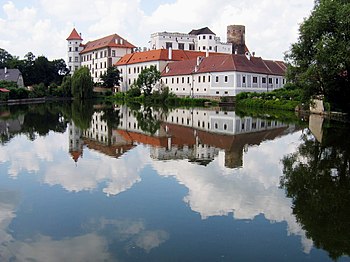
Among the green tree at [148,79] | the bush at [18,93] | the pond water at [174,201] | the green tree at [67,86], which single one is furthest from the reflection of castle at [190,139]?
the green tree at [67,86]

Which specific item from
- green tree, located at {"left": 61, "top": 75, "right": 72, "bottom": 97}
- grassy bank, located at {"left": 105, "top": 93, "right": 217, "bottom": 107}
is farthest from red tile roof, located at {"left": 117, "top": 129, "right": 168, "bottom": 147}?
green tree, located at {"left": 61, "top": 75, "right": 72, "bottom": 97}

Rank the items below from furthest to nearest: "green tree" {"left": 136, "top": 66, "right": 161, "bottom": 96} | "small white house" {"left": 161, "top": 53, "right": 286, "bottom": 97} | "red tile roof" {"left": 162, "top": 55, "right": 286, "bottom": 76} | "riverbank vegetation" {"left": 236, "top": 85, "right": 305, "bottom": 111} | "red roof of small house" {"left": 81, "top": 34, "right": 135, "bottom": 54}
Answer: "red roof of small house" {"left": 81, "top": 34, "right": 135, "bottom": 54}
"green tree" {"left": 136, "top": 66, "right": 161, "bottom": 96}
"red tile roof" {"left": 162, "top": 55, "right": 286, "bottom": 76}
"small white house" {"left": 161, "top": 53, "right": 286, "bottom": 97}
"riverbank vegetation" {"left": 236, "top": 85, "right": 305, "bottom": 111}

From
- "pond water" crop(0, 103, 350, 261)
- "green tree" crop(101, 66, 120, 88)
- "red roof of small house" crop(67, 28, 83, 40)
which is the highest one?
"red roof of small house" crop(67, 28, 83, 40)

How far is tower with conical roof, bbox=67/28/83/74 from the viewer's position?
107 meters

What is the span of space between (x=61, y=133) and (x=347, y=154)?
1414 cm

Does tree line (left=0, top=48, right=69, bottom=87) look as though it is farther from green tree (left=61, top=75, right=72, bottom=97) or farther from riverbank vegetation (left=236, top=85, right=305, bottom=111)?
riverbank vegetation (left=236, top=85, right=305, bottom=111)

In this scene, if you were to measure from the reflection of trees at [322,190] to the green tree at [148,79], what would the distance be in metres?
49.6

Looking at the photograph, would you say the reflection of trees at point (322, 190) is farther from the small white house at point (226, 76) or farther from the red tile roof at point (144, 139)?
the small white house at point (226, 76)

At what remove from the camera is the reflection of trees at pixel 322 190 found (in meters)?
7.38

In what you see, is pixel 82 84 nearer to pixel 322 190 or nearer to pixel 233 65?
pixel 233 65

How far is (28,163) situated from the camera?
538 inches

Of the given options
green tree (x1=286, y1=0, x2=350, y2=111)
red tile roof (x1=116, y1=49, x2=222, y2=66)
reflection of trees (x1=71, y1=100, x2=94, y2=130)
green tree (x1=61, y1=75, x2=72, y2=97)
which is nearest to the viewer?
green tree (x1=286, y1=0, x2=350, y2=111)

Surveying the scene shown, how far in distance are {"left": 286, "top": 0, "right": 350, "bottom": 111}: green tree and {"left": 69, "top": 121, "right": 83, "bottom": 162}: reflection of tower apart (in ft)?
45.9

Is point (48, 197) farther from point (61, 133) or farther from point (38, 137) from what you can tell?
point (61, 133)
